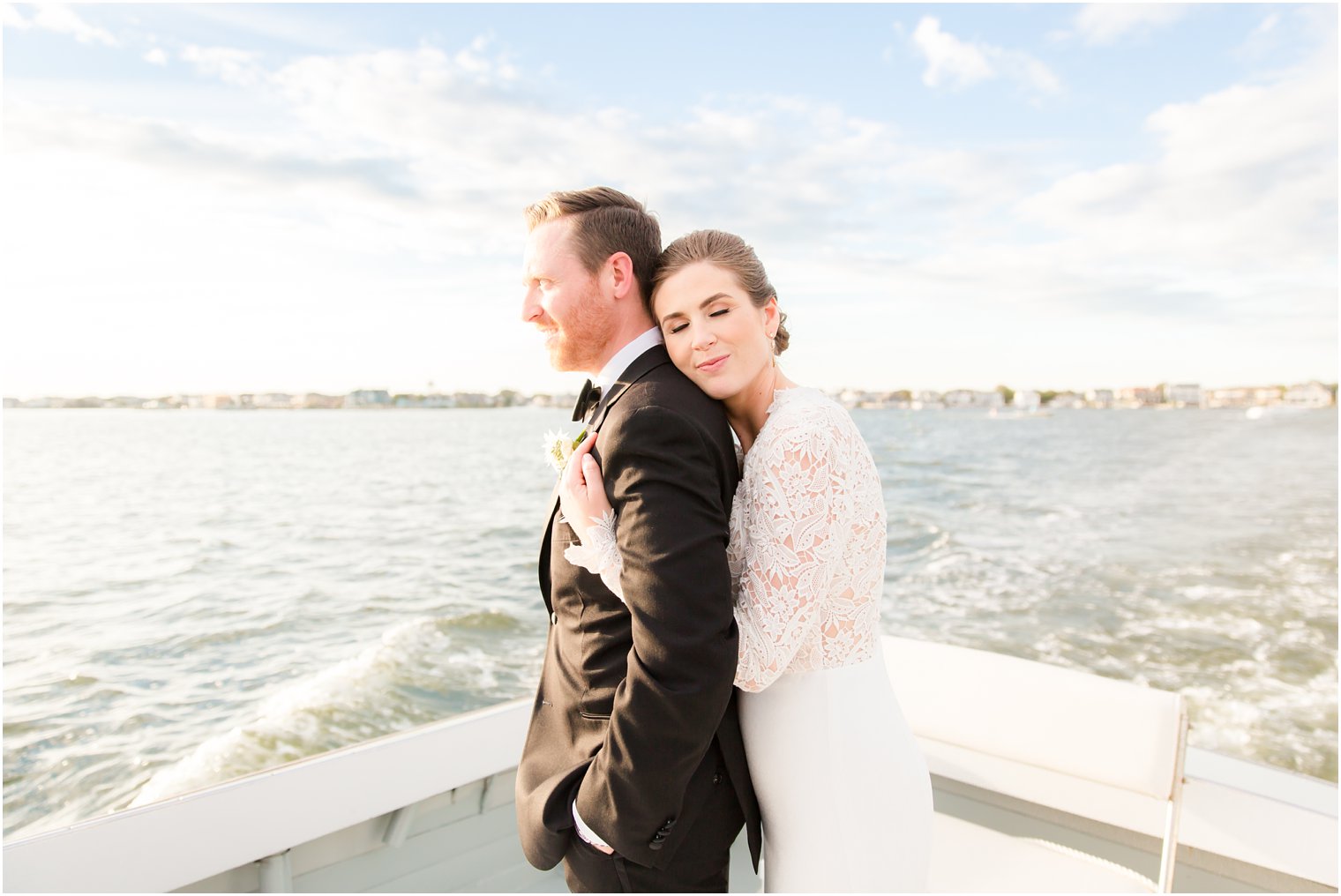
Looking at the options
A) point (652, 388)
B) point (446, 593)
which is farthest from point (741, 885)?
point (446, 593)

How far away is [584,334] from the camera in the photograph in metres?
1.45

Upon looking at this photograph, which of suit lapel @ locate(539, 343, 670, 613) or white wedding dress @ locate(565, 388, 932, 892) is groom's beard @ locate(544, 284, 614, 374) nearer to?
suit lapel @ locate(539, 343, 670, 613)

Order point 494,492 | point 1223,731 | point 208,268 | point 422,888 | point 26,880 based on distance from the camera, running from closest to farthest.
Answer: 1. point 26,880
2. point 422,888
3. point 1223,731
4. point 494,492
5. point 208,268

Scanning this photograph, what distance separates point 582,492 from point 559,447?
255 mm

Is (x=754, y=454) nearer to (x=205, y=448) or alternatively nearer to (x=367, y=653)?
(x=367, y=653)

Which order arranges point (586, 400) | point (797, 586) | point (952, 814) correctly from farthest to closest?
point (952, 814) → point (586, 400) → point (797, 586)

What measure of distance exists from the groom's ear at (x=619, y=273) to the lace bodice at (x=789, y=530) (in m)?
0.36

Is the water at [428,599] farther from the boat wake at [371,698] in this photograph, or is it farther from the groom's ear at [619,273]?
the groom's ear at [619,273]

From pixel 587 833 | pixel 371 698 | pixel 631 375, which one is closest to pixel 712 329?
pixel 631 375

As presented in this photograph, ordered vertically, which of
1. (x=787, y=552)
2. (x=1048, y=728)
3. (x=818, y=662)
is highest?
(x=787, y=552)

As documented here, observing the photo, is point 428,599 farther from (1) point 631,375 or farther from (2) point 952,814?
(1) point 631,375

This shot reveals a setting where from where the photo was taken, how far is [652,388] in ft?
4.22

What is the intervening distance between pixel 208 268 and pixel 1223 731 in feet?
146

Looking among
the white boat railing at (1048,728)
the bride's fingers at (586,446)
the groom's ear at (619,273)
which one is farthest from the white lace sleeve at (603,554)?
the white boat railing at (1048,728)
